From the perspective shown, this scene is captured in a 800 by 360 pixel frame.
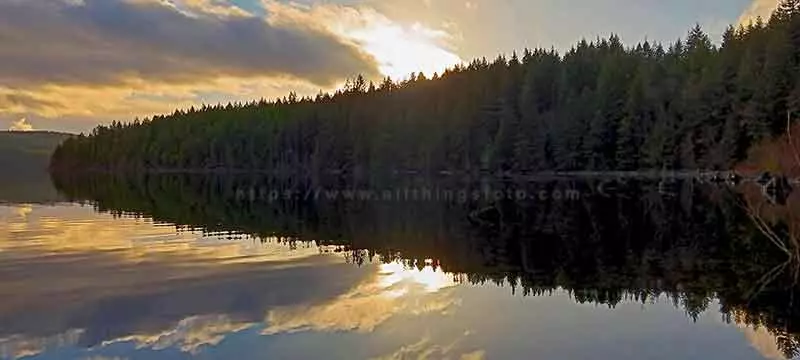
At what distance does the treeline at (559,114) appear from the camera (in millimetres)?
80625

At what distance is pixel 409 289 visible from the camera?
1980 centimetres

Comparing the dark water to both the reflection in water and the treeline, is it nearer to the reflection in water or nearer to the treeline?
the reflection in water

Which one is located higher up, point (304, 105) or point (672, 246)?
point (304, 105)

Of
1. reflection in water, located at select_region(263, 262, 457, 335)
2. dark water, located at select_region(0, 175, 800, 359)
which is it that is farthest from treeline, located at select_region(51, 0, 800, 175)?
reflection in water, located at select_region(263, 262, 457, 335)

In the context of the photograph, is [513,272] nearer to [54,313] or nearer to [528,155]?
[54,313]

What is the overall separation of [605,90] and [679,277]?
291 ft

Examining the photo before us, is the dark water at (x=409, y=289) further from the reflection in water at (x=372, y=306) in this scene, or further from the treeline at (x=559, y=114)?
the treeline at (x=559, y=114)

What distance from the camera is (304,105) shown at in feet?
572

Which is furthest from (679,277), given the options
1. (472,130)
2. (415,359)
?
(472,130)

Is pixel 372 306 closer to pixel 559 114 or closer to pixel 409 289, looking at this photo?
pixel 409 289

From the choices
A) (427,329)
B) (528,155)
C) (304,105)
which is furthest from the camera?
(304,105)

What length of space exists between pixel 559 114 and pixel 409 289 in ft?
300

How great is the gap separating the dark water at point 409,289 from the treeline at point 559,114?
4597 centimetres

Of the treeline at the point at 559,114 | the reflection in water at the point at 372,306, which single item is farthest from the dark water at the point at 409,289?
the treeline at the point at 559,114
